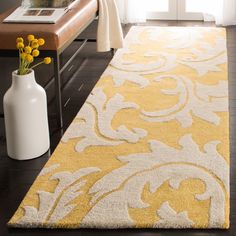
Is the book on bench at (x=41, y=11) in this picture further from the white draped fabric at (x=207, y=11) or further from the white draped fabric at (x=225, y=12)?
the white draped fabric at (x=225, y=12)

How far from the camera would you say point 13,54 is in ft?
8.68

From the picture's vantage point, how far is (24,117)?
2246 millimetres

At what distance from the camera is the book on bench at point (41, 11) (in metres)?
2.79

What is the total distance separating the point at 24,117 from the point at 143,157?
522mm

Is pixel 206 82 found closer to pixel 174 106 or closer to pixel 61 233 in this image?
pixel 174 106

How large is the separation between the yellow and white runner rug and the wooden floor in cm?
3

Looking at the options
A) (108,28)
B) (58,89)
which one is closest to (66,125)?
(58,89)

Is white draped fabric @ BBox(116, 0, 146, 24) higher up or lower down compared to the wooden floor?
higher up

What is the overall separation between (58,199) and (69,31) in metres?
1.11

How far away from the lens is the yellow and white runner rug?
1.88 metres

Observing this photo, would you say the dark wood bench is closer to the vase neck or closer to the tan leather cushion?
the tan leather cushion

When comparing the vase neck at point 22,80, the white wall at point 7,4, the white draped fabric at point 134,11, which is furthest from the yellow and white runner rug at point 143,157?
the white draped fabric at point 134,11

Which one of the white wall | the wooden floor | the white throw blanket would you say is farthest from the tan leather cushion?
the white wall

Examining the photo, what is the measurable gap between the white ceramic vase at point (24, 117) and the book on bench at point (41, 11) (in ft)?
1.96
